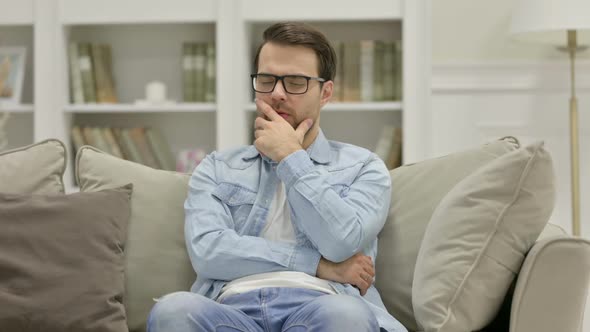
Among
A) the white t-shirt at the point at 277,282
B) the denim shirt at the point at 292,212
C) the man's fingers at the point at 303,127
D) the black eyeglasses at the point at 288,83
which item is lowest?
the white t-shirt at the point at 277,282

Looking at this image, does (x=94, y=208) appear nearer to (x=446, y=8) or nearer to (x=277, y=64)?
(x=277, y=64)

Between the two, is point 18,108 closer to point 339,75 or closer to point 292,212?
point 339,75

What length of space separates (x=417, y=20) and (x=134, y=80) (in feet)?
4.55

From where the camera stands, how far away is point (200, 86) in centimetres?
385

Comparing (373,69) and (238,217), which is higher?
(373,69)

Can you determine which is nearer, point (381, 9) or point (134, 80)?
point (381, 9)

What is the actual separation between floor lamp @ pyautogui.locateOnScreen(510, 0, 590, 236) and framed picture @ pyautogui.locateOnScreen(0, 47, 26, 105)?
223 cm

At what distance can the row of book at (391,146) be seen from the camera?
3.77m

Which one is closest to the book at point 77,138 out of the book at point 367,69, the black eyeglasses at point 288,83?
the book at point 367,69

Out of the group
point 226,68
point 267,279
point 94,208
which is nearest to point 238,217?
point 267,279

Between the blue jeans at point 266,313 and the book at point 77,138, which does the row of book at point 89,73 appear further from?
the blue jeans at point 266,313

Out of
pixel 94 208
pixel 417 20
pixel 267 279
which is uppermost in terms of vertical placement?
pixel 417 20

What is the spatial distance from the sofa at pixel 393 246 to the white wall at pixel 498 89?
1739 mm

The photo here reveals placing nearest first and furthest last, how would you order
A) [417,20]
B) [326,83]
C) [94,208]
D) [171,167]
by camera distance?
[94,208] < [326,83] < [417,20] < [171,167]
